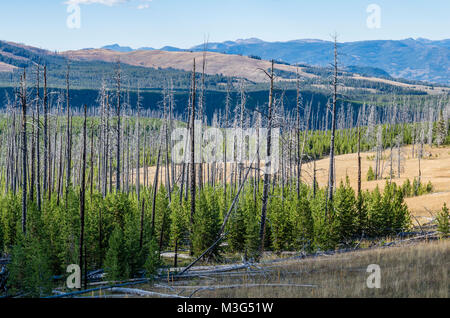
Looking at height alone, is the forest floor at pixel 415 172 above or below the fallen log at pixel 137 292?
below

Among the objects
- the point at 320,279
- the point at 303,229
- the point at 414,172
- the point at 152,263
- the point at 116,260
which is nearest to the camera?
the point at 320,279

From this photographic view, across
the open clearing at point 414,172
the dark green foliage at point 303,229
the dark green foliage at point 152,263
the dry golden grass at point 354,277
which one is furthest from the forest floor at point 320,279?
the open clearing at point 414,172

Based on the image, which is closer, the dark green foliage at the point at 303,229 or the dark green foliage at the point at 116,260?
the dark green foliage at the point at 116,260

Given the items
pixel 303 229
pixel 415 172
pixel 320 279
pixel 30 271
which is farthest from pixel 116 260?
pixel 415 172

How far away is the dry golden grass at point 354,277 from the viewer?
11.7 meters

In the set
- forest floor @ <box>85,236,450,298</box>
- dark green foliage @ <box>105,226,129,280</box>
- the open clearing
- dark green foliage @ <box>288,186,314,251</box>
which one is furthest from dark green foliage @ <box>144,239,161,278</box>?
the open clearing

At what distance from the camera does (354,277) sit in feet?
46.1

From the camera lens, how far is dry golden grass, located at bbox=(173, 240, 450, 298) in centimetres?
1170

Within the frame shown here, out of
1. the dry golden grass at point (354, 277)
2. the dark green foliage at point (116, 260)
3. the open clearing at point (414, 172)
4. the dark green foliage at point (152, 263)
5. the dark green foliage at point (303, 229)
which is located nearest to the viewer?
the dry golden grass at point (354, 277)

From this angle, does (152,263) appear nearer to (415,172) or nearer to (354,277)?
(354,277)

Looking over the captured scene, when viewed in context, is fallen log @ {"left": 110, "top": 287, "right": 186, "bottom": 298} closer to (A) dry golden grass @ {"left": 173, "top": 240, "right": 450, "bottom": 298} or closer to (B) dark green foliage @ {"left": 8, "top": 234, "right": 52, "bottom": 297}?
(A) dry golden grass @ {"left": 173, "top": 240, "right": 450, "bottom": 298}

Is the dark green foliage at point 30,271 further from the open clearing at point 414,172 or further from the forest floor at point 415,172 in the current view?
the forest floor at point 415,172

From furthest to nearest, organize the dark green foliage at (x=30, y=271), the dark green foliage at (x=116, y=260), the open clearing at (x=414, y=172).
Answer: the open clearing at (x=414, y=172), the dark green foliage at (x=116, y=260), the dark green foliage at (x=30, y=271)
